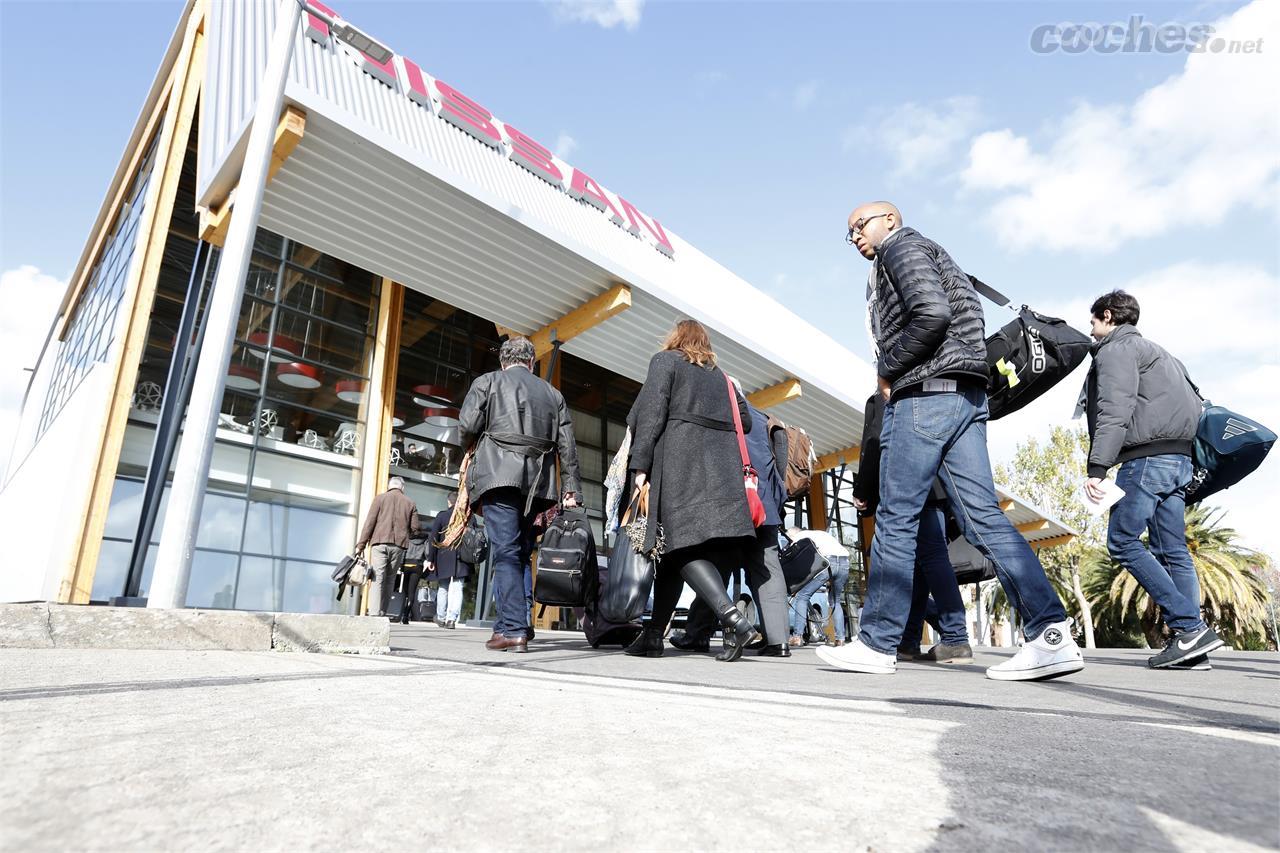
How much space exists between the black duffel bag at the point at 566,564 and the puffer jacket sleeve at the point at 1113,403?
299 centimetres

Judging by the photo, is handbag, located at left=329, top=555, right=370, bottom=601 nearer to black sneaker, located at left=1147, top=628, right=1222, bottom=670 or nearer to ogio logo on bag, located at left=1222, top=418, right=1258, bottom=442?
black sneaker, located at left=1147, top=628, right=1222, bottom=670

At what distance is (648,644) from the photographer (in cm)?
452

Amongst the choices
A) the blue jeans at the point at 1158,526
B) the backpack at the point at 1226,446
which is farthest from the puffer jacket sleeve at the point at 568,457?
the backpack at the point at 1226,446

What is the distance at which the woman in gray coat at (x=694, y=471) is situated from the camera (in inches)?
158

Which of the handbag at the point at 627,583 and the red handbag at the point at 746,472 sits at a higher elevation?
the red handbag at the point at 746,472

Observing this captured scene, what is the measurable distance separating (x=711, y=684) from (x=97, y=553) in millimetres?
8738

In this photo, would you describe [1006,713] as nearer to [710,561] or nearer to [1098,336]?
[710,561]

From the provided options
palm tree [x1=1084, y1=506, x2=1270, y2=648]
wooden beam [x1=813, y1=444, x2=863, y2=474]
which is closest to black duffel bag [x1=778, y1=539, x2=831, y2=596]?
wooden beam [x1=813, y1=444, x2=863, y2=474]

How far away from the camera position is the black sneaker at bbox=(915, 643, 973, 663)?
446cm

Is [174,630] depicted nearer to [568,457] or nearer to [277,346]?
[568,457]

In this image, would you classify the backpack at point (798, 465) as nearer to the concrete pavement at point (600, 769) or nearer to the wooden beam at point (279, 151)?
the concrete pavement at point (600, 769)

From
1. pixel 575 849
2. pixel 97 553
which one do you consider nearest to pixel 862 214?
pixel 575 849

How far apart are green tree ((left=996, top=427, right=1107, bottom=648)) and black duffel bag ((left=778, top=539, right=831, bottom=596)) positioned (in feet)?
72.4

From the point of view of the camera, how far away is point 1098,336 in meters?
4.34
